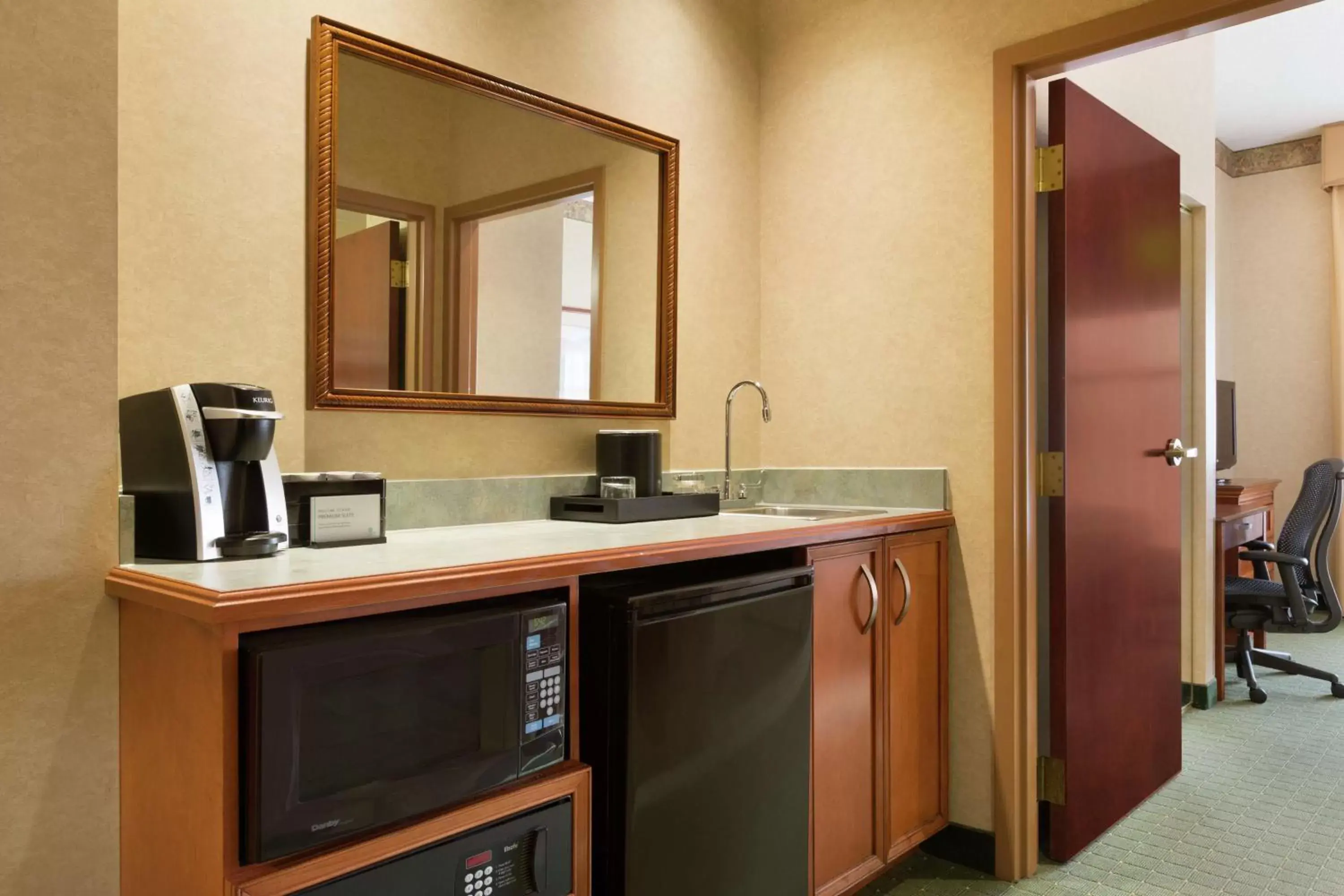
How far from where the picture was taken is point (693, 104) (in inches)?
103

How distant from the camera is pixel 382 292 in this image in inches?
73.7

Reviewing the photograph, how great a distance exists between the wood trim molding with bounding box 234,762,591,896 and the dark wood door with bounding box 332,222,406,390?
35.8 inches

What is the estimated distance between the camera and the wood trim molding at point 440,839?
104cm

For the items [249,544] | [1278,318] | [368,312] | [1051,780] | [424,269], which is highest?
[1278,318]

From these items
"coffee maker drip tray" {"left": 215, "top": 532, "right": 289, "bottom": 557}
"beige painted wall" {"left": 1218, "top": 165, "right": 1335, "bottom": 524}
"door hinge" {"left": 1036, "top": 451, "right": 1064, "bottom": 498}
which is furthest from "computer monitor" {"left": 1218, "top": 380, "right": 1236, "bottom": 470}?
"coffee maker drip tray" {"left": 215, "top": 532, "right": 289, "bottom": 557}

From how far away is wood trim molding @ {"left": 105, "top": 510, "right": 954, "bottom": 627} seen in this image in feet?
3.42

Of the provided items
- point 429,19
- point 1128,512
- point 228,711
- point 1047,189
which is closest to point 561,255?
point 429,19

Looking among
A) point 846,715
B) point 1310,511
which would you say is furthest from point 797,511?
point 1310,511

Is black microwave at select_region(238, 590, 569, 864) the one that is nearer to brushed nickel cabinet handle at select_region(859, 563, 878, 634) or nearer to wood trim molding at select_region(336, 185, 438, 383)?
wood trim molding at select_region(336, 185, 438, 383)

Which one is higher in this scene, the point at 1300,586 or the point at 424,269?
the point at 424,269

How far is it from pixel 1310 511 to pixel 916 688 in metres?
2.68

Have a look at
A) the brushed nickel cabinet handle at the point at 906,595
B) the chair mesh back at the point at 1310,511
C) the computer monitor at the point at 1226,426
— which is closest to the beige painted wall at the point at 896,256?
the brushed nickel cabinet handle at the point at 906,595

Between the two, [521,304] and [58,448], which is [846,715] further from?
[58,448]

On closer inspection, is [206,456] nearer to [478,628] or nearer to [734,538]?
[478,628]
